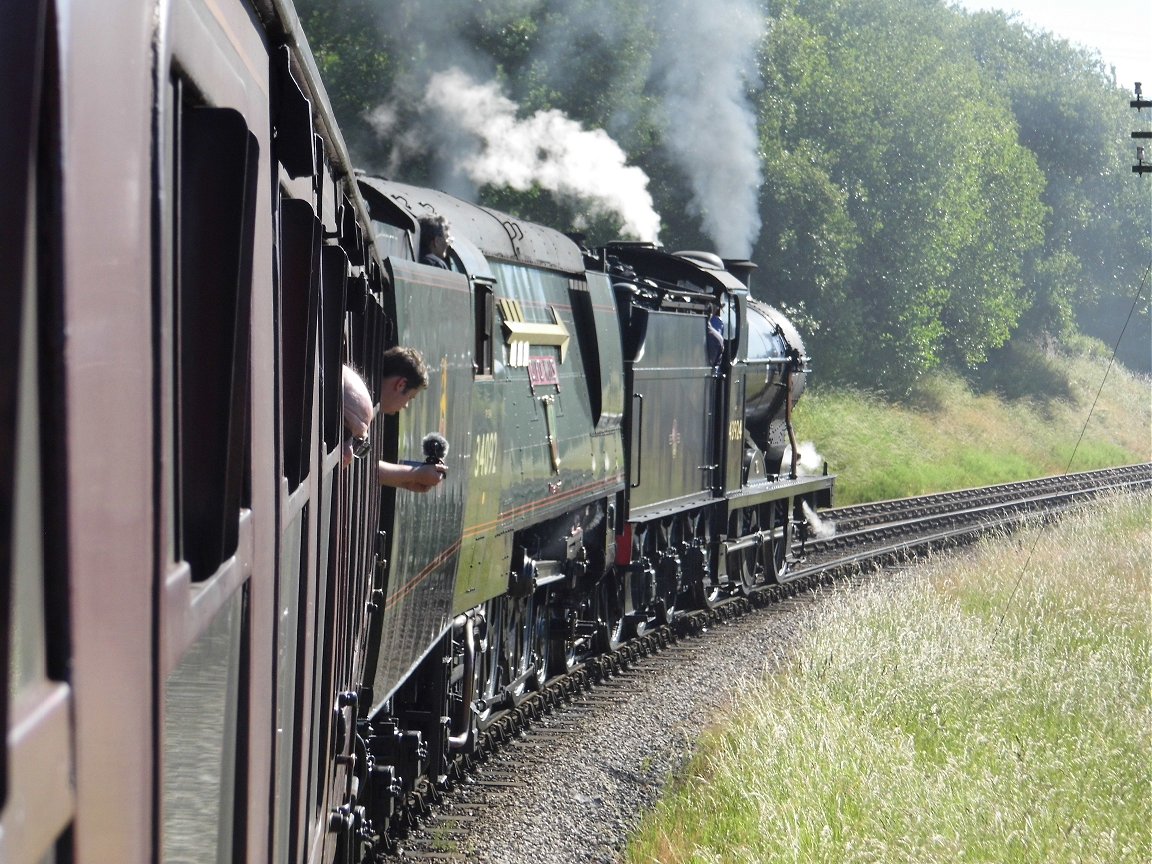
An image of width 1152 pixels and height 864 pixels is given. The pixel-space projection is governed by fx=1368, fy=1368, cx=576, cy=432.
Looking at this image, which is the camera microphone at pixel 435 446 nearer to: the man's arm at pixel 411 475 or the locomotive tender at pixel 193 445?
the man's arm at pixel 411 475

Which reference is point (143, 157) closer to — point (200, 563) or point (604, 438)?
point (200, 563)

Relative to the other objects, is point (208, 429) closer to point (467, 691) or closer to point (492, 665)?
point (467, 691)

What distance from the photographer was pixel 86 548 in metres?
0.94

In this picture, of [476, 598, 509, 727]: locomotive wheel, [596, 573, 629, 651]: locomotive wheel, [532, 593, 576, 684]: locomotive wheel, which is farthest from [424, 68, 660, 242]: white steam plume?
[476, 598, 509, 727]: locomotive wheel

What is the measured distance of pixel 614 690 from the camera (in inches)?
426

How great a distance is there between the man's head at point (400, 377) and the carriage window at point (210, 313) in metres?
2.97

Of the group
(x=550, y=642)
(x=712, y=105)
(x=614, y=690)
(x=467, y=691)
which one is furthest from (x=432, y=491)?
(x=712, y=105)

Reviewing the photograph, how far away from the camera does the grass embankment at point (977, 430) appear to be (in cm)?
3081

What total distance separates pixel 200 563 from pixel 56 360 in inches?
25.2

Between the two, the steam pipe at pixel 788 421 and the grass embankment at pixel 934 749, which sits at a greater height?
the steam pipe at pixel 788 421

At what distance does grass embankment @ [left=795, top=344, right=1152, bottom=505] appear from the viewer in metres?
30.8

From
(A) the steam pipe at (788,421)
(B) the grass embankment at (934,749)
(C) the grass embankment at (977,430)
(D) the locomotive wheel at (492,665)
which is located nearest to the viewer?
(B) the grass embankment at (934,749)

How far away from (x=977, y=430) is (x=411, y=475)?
1500 inches

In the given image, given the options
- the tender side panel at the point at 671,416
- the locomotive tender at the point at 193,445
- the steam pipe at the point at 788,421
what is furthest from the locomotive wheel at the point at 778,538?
the locomotive tender at the point at 193,445
